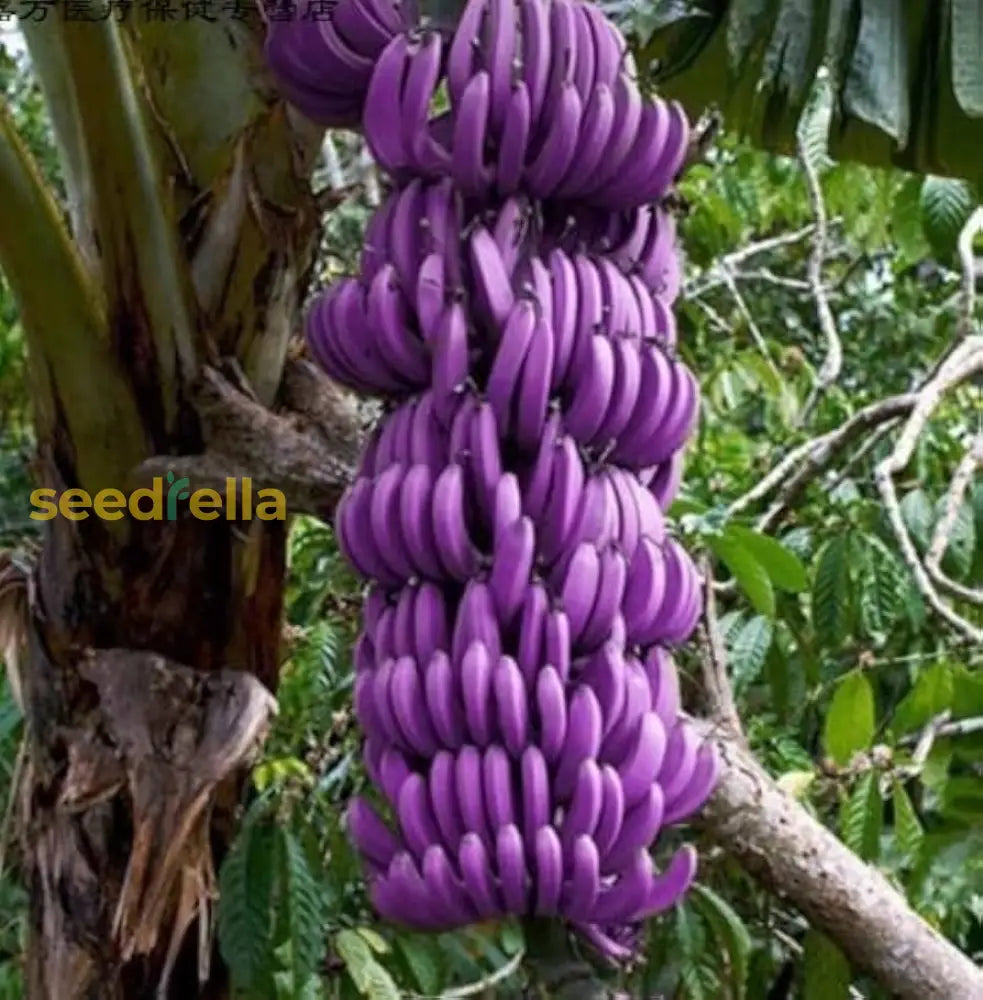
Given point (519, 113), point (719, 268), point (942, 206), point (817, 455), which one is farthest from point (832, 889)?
point (719, 268)

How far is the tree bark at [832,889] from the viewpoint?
3.66 feet

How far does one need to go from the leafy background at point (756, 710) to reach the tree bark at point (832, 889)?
0.11 m

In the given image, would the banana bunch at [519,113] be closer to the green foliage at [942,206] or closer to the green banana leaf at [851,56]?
Result: the green banana leaf at [851,56]

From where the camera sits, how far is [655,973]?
4.45 ft

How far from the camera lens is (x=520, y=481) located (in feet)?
2.29

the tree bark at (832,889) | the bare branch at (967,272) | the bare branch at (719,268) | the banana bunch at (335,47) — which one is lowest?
the tree bark at (832,889)

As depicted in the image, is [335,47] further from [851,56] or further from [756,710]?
[756,710]

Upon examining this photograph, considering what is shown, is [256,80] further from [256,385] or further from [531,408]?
[531,408]

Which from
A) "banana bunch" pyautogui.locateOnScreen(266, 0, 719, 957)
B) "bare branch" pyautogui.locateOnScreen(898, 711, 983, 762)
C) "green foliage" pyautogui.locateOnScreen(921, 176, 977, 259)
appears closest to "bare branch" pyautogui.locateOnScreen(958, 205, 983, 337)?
"green foliage" pyautogui.locateOnScreen(921, 176, 977, 259)

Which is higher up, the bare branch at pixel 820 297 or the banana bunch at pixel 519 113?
the banana bunch at pixel 519 113

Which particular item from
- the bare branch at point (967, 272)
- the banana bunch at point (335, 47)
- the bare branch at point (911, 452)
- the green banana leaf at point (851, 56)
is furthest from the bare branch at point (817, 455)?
the banana bunch at point (335, 47)

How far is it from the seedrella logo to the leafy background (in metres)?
0.17

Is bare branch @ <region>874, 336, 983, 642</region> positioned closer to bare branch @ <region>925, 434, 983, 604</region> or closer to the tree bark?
bare branch @ <region>925, 434, 983, 604</region>

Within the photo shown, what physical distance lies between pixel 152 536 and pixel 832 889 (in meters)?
0.53
